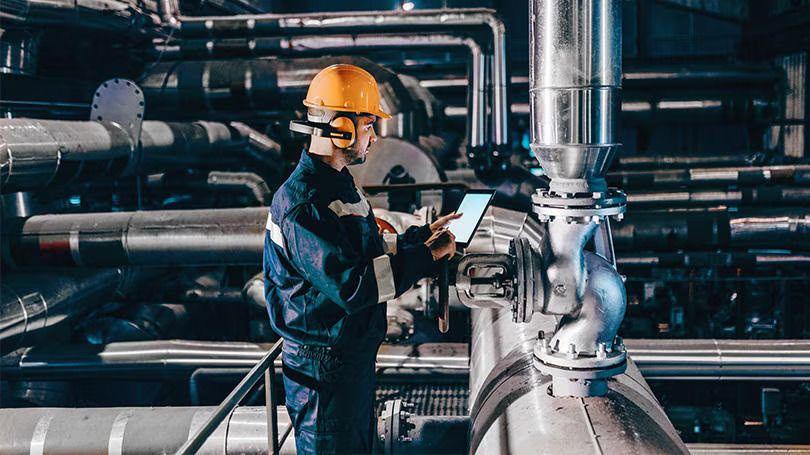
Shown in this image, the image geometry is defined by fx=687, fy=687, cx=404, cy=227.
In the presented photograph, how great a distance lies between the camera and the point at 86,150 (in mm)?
3658

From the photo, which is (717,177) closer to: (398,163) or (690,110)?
(690,110)

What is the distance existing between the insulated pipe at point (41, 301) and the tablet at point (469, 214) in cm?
244

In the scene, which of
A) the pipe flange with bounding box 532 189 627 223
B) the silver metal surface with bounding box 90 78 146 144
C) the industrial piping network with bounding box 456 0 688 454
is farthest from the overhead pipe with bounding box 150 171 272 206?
the pipe flange with bounding box 532 189 627 223

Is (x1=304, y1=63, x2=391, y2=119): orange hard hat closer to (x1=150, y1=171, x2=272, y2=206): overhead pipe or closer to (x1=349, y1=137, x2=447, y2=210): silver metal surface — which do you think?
(x1=349, y1=137, x2=447, y2=210): silver metal surface

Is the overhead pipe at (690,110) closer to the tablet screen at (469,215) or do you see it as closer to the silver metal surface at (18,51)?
the silver metal surface at (18,51)

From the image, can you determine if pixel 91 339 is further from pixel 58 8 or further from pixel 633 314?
pixel 633 314

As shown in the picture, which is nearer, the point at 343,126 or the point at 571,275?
the point at 571,275

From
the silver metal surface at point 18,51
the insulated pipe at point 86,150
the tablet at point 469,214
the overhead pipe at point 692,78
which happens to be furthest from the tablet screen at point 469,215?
the overhead pipe at point 692,78

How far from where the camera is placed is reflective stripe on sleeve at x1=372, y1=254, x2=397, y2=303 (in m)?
1.76

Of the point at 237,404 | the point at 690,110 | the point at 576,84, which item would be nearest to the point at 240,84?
the point at 237,404

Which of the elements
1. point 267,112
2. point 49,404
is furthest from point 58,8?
point 49,404

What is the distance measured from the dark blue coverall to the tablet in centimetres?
12

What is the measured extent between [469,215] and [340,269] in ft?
1.59

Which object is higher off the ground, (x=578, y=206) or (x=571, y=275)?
(x=578, y=206)
